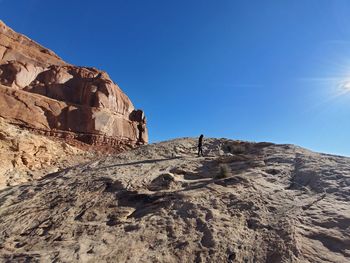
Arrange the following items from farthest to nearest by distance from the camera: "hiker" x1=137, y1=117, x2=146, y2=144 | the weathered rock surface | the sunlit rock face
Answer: "hiker" x1=137, y1=117, x2=146, y2=144
the sunlit rock face
the weathered rock surface

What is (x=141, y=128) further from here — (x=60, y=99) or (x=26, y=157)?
(x=26, y=157)

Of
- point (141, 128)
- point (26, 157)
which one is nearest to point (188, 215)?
point (26, 157)

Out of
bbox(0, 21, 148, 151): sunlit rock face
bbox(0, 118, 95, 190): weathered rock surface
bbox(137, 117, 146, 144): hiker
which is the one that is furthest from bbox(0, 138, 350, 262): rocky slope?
bbox(137, 117, 146, 144): hiker

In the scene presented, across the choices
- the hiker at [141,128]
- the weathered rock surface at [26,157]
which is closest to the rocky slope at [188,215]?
the weathered rock surface at [26,157]

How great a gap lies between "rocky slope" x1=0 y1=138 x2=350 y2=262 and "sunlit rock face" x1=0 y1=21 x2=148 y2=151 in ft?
57.3

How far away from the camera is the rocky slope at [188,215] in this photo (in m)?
8.10

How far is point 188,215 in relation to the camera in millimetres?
10070

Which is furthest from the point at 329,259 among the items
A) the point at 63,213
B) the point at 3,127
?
the point at 3,127

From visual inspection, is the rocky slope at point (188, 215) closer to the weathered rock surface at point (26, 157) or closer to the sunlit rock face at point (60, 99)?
the weathered rock surface at point (26, 157)

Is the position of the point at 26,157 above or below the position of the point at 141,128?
below

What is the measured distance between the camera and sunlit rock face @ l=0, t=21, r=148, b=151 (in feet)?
102

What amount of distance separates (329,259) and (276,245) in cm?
124

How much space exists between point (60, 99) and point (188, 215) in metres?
32.2

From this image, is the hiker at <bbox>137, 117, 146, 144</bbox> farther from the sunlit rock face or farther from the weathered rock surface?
the weathered rock surface
